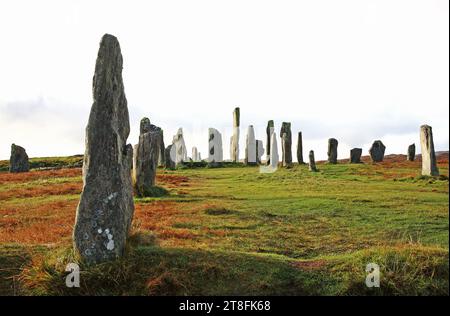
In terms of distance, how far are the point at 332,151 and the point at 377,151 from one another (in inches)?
261

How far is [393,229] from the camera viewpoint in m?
20.1

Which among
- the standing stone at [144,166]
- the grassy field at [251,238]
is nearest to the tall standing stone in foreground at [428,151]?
the grassy field at [251,238]

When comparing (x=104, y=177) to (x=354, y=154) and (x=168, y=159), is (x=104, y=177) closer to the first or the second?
(x=168, y=159)

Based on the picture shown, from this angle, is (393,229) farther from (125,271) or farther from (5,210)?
(5,210)

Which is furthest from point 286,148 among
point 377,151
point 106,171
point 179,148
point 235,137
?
point 106,171

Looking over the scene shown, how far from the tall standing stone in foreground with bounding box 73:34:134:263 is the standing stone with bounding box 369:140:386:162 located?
47.1 m

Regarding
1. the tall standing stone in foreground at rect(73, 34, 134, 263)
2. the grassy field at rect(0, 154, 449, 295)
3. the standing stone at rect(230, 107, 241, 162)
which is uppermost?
the standing stone at rect(230, 107, 241, 162)

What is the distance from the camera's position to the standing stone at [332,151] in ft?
175

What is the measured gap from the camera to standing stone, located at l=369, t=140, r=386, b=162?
56.7 m

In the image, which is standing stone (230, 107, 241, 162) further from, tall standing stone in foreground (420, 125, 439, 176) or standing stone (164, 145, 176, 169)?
tall standing stone in foreground (420, 125, 439, 176)

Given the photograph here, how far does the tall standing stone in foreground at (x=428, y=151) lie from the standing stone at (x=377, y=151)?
2006cm

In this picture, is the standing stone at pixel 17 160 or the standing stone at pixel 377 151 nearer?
the standing stone at pixel 17 160

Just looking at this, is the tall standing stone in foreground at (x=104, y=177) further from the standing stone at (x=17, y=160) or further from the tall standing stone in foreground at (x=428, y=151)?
the standing stone at (x=17, y=160)

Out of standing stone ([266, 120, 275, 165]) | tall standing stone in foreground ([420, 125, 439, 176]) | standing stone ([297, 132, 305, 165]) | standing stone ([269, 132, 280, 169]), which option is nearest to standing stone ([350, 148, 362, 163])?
standing stone ([297, 132, 305, 165])
